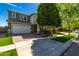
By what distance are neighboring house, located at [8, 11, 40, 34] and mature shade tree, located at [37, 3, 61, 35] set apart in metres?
0.15

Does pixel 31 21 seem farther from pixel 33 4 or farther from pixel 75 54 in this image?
pixel 75 54

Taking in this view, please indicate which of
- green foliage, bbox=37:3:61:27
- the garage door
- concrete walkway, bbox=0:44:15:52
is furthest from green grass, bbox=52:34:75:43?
concrete walkway, bbox=0:44:15:52

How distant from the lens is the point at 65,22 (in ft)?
14.2

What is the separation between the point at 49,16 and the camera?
4.36 meters

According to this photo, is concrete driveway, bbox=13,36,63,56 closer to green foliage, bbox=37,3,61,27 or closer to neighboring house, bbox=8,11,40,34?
neighboring house, bbox=8,11,40,34

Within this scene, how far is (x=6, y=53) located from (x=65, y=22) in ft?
5.11

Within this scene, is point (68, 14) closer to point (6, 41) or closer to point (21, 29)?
point (21, 29)

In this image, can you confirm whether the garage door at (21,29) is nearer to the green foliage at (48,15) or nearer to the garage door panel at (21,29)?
the garage door panel at (21,29)

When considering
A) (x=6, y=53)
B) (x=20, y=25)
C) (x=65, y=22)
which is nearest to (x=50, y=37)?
(x=65, y=22)

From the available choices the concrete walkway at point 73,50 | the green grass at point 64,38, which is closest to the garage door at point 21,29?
the green grass at point 64,38

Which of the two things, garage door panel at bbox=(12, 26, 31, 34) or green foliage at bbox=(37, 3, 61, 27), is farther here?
garage door panel at bbox=(12, 26, 31, 34)

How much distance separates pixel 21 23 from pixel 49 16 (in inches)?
27.8

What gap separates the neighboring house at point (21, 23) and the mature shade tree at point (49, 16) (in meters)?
0.15

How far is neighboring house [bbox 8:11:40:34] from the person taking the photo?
168 inches
